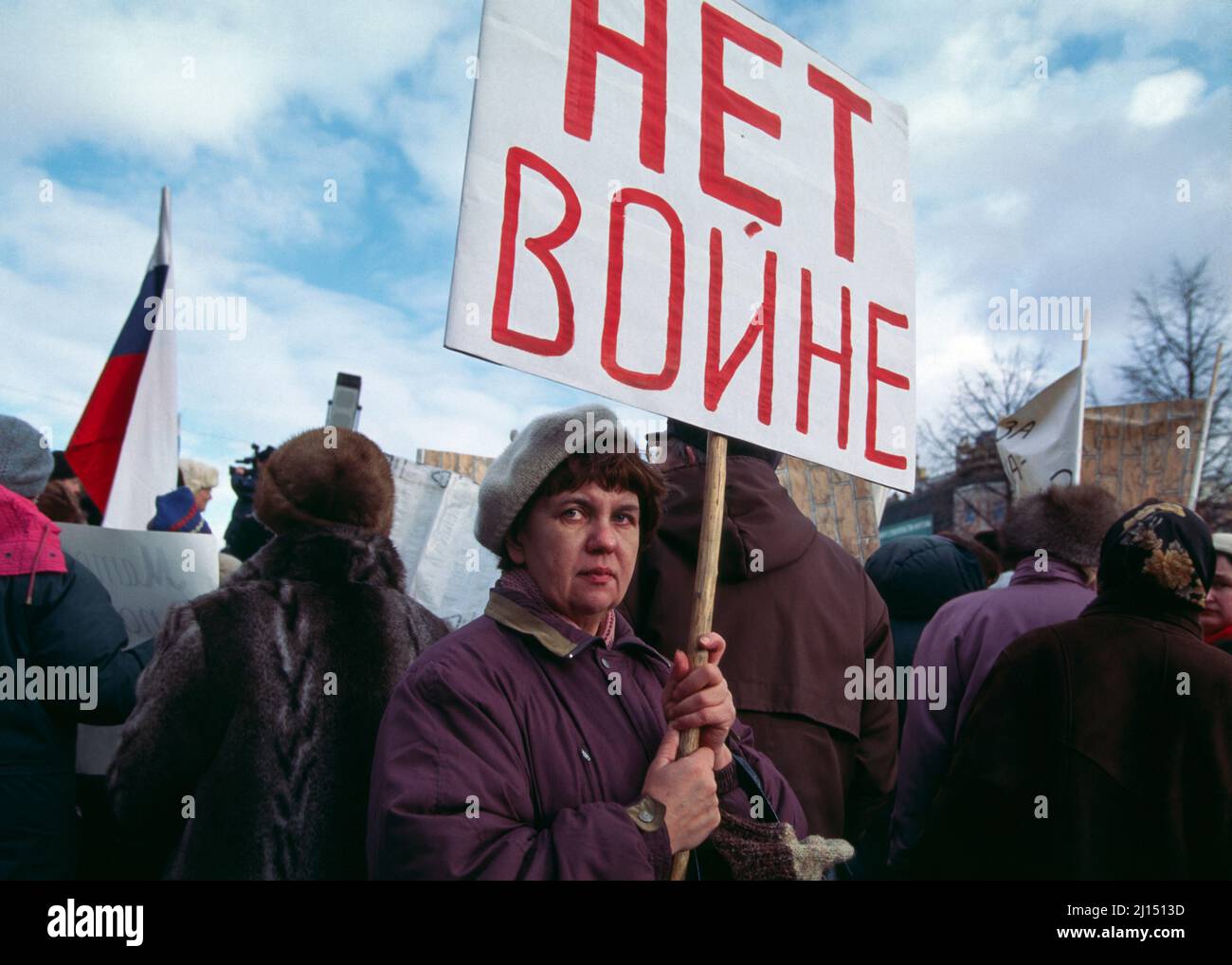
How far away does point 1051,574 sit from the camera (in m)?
3.06

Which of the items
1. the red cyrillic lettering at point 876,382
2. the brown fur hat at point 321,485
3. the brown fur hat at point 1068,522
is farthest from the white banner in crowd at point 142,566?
the brown fur hat at point 1068,522

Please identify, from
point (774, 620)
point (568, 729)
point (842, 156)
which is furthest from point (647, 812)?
point (842, 156)

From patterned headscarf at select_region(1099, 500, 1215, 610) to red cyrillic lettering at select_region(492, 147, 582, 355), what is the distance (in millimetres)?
1669

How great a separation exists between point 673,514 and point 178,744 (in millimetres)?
1260

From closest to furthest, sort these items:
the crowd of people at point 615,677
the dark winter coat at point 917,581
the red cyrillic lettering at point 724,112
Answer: the crowd of people at point 615,677, the red cyrillic lettering at point 724,112, the dark winter coat at point 917,581

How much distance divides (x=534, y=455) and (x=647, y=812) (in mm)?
691

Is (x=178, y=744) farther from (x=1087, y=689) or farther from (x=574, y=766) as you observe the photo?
(x=1087, y=689)

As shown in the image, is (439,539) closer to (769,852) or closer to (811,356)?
(811,356)

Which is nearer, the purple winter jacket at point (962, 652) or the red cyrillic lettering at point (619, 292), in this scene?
the red cyrillic lettering at point (619, 292)

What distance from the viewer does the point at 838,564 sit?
2.41 meters

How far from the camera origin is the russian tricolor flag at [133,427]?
12.8 feet

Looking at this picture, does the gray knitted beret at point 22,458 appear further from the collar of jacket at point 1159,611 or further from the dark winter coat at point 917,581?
the dark winter coat at point 917,581

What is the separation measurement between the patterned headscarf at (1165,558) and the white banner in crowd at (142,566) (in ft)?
8.97
